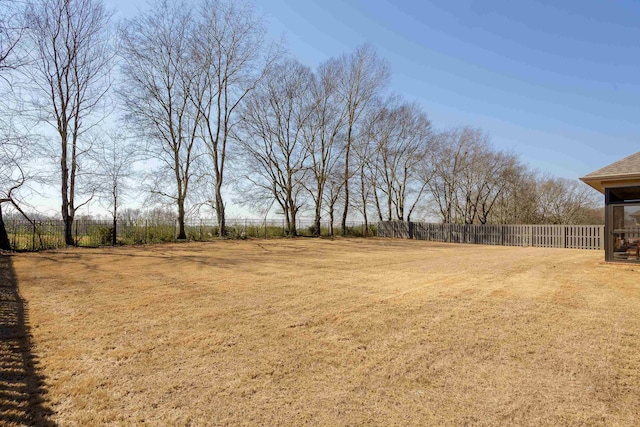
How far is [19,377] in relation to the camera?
2.76 metres

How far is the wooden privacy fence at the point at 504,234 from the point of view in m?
19.2

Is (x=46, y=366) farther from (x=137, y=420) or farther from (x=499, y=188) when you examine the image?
(x=499, y=188)

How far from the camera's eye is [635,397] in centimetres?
255

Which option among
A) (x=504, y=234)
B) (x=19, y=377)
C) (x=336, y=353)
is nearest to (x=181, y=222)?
(x=19, y=377)

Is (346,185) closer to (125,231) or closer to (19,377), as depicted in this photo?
(125,231)

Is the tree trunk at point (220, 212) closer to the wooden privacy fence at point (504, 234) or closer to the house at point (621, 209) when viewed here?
the wooden privacy fence at point (504, 234)

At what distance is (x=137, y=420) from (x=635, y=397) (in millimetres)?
3519

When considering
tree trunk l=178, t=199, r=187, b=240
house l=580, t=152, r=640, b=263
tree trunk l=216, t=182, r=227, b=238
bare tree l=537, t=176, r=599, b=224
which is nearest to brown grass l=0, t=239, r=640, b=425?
house l=580, t=152, r=640, b=263

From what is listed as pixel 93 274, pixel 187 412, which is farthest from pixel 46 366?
pixel 93 274

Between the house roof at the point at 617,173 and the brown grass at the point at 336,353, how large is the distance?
354cm

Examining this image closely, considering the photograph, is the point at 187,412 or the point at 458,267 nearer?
the point at 187,412

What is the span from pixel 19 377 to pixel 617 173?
1188cm

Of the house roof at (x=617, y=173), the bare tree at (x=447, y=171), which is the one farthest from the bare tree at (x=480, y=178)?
the house roof at (x=617, y=173)

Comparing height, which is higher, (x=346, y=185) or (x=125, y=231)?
(x=346, y=185)
